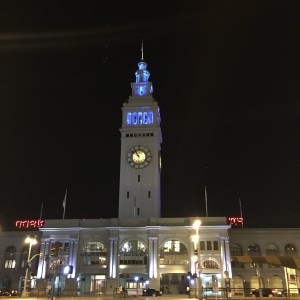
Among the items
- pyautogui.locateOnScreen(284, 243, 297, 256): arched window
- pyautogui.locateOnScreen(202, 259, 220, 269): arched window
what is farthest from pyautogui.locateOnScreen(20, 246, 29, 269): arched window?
pyautogui.locateOnScreen(284, 243, 297, 256): arched window

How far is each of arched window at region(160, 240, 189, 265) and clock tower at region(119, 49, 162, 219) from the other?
27.7ft

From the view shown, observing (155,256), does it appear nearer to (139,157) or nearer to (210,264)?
(210,264)

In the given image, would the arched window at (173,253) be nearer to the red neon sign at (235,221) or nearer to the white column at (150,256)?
the white column at (150,256)

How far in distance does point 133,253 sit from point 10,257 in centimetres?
3080

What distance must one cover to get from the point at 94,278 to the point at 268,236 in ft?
123

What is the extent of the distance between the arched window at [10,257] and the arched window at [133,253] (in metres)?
27.7

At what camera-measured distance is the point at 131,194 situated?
85.4 metres

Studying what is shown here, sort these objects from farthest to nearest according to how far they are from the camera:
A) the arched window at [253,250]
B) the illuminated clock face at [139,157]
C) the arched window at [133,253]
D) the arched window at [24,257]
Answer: the illuminated clock face at [139,157] < the arched window at [24,257] < the arched window at [253,250] < the arched window at [133,253]

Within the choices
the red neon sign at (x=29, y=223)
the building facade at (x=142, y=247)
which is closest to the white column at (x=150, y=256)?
the building facade at (x=142, y=247)

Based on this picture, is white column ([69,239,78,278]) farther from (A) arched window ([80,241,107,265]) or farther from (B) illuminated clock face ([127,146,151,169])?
(B) illuminated clock face ([127,146,151,169])

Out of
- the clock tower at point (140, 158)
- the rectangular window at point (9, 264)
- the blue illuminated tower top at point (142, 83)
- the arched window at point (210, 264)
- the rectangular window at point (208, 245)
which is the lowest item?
the arched window at point (210, 264)

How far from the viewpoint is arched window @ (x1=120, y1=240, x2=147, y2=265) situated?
75938 millimetres

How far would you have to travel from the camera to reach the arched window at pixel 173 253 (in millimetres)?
74875

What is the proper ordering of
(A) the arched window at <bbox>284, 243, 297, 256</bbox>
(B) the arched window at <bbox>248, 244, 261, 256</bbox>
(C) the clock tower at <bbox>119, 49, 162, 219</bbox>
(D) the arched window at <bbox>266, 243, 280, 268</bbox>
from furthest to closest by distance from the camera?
(C) the clock tower at <bbox>119, 49, 162, 219</bbox>, (B) the arched window at <bbox>248, 244, 261, 256</bbox>, (D) the arched window at <bbox>266, 243, 280, 268</bbox>, (A) the arched window at <bbox>284, 243, 297, 256</bbox>
